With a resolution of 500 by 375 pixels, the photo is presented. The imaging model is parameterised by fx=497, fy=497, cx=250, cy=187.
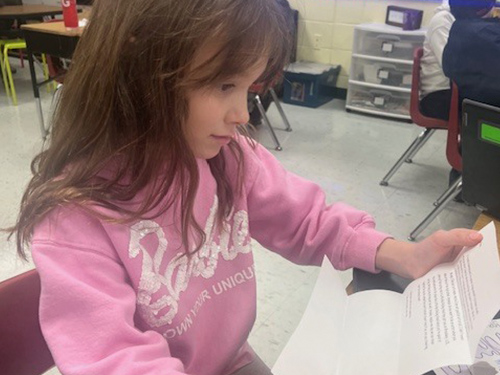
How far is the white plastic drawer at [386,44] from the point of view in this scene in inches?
134

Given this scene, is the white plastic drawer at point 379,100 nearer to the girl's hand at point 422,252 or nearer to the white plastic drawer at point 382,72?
the white plastic drawer at point 382,72

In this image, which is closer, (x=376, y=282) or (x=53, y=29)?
(x=376, y=282)

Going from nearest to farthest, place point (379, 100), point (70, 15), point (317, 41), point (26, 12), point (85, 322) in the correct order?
point (85, 322)
point (70, 15)
point (379, 100)
point (26, 12)
point (317, 41)

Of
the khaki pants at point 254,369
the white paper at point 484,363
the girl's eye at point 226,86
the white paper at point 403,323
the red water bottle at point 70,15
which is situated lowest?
the khaki pants at point 254,369

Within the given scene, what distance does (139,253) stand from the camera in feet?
1.93

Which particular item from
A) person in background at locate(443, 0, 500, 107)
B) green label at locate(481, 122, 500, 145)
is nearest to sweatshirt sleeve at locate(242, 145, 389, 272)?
green label at locate(481, 122, 500, 145)

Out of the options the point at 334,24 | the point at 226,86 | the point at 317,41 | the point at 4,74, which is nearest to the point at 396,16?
the point at 334,24

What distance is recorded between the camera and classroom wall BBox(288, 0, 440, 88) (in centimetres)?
360

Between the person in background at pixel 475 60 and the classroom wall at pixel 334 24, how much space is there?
1794 millimetres

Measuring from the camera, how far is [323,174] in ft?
8.61

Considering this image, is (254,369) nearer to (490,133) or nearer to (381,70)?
(490,133)

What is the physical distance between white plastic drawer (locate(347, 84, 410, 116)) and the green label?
9.31ft

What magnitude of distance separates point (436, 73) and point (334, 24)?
1713mm

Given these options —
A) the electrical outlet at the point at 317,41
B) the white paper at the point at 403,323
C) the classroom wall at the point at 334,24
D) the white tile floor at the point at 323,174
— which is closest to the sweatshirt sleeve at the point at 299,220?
the white paper at the point at 403,323
